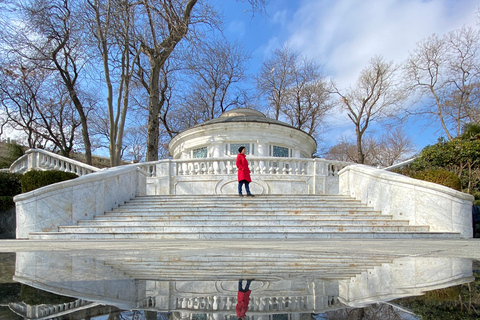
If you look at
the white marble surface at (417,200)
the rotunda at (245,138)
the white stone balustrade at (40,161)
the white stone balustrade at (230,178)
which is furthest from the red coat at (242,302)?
the rotunda at (245,138)

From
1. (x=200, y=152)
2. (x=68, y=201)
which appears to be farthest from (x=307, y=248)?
(x=200, y=152)

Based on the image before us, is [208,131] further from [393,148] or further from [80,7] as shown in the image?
[393,148]

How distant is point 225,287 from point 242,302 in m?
0.34

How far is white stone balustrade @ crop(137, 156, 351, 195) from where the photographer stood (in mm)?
15125

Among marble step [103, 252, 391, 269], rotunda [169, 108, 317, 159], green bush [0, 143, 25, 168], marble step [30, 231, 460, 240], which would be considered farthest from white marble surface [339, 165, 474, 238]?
green bush [0, 143, 25, 168]

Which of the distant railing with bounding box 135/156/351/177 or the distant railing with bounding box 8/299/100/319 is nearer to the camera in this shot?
the distant railing with bounding box 8/299/100/319

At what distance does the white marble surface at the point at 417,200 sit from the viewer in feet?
24.6

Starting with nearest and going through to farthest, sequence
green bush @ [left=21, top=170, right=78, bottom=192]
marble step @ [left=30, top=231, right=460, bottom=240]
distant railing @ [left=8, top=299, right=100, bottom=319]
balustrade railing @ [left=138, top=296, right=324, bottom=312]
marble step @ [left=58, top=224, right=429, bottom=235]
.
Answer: distant railing @ [left=8, top=299, right=100, bottom=319] → balustrade railing @ [left=138, top=296, right=324, bottom=312] → marble step @ [left=30, top=231, right=460, bottom=240] → marble step @ [left=58, top=224, right=429, bottom=235] → green bush @ [left=21, top=170, right=78, bottom=192]

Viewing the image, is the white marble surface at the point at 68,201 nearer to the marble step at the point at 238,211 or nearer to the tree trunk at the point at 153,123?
the marble step at the point at 238,211

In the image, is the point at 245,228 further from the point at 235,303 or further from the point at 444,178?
the point at 444,178

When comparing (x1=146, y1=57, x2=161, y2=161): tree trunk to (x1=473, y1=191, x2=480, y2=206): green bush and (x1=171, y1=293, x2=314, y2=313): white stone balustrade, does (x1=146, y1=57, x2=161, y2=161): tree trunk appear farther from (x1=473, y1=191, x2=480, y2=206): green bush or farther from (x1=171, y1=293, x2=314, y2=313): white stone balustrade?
(x1=171, y1=293, x2=314, y2=313): white stone balustrade

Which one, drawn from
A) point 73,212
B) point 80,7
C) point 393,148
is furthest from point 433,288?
point 393,148

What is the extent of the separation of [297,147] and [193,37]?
997 cm

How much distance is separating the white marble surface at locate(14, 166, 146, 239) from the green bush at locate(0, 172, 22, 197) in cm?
582
